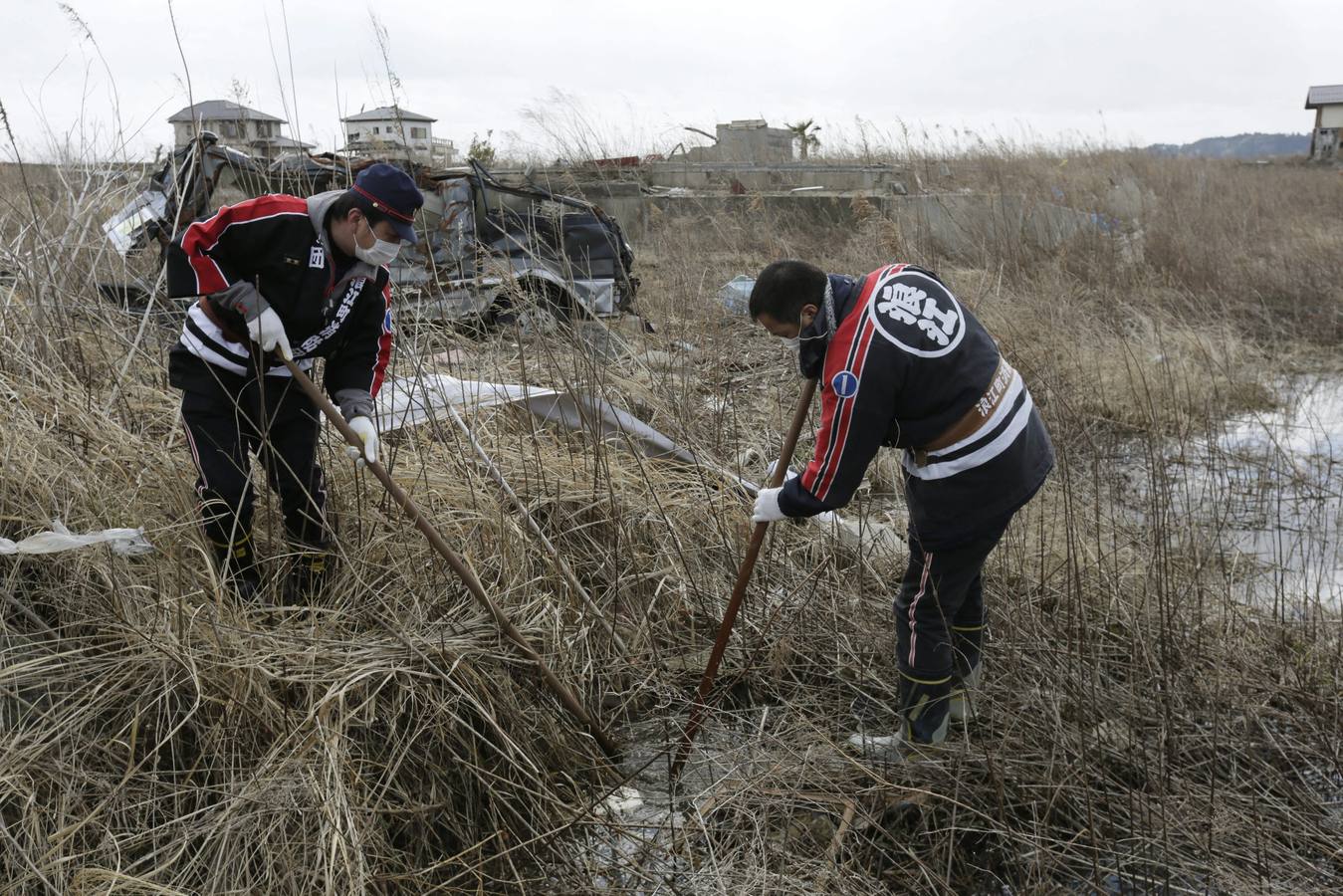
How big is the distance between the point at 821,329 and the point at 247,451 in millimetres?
1808

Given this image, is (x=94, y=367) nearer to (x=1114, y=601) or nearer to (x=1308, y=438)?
(x=1114, y=601)

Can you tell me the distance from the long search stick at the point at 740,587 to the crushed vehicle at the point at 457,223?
7.13ft

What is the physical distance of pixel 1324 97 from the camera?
31375mm

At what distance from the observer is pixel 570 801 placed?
2664 millimetres

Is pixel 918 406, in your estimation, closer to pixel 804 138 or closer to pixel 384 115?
pixel 384 115

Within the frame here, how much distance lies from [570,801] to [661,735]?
16.8 inches

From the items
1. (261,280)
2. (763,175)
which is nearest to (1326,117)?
(763,175)

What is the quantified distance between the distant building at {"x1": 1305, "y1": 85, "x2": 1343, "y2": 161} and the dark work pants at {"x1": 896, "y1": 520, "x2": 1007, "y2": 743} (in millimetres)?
32362

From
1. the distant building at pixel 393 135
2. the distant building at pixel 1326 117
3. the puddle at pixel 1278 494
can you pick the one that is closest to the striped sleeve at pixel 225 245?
the distant building at pixel 393 135

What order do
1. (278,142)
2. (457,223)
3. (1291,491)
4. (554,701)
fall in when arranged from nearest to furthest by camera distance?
(554,701)
(1291,491)
(278,142)
(457,223)

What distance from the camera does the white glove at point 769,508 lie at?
8.75ft

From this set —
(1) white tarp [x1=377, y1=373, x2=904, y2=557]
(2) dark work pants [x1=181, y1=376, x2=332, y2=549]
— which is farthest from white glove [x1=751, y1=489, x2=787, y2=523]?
(2) dark work pants [x1=181, y1=376, x2=332, y2=549]

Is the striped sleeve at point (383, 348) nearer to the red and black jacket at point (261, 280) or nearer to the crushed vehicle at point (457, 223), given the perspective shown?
the red and black jacket at point (261, 280)

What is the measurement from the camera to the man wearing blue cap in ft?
9.10
